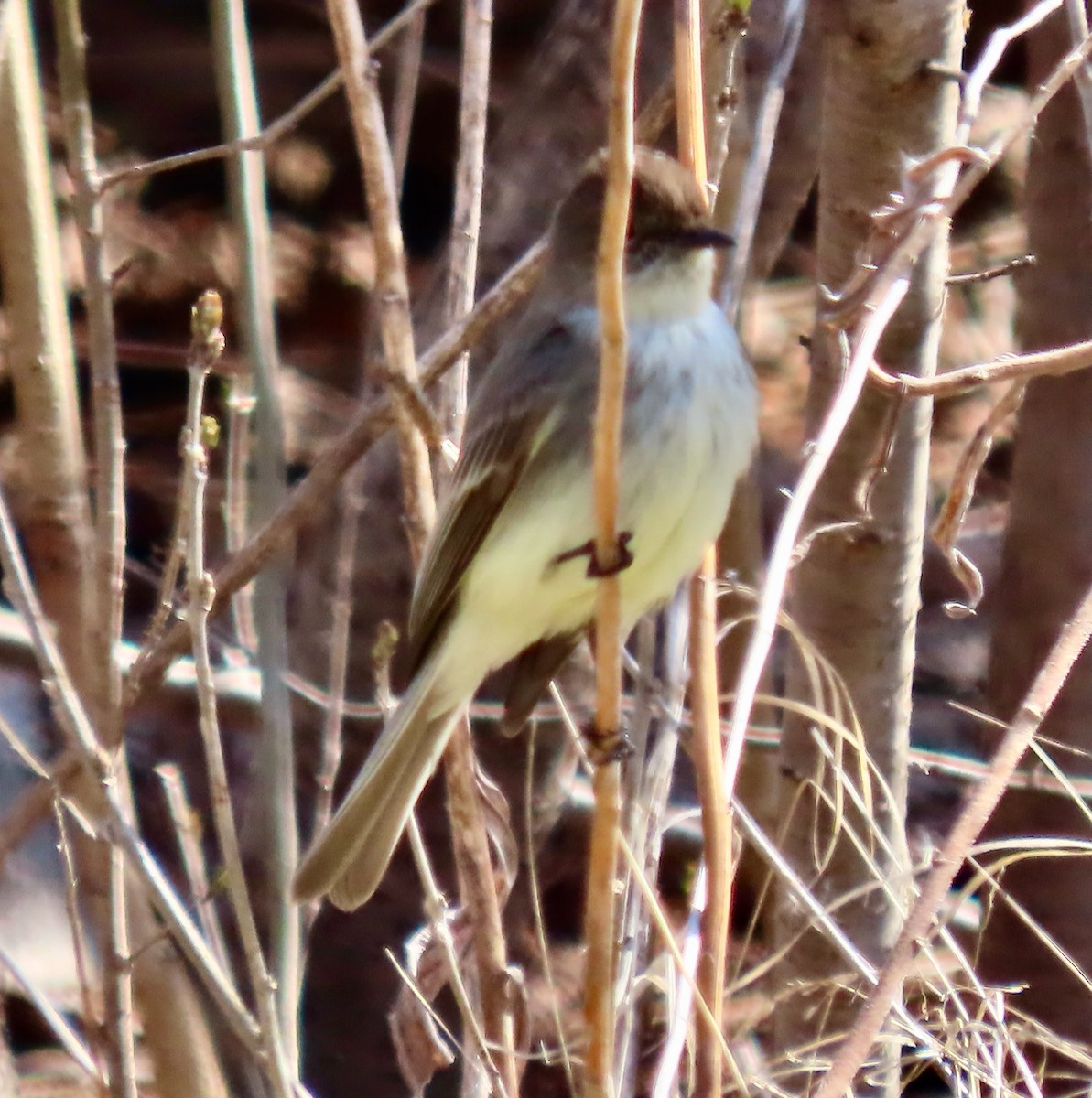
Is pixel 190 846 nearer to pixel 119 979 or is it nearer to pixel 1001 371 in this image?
pixel 119 979

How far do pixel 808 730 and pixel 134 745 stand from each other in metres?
2.33

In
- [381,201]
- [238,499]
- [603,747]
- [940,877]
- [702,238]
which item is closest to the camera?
[940,877]

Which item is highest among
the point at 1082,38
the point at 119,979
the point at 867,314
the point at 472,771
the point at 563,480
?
the point at 1082,38

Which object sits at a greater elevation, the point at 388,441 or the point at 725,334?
the point at 725,334

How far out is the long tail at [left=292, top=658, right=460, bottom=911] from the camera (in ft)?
7.96

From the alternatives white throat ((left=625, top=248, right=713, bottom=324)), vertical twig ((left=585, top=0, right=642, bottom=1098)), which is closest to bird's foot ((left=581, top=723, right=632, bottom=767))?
vertical twig ((left=585, top=0, right=642, bottom=1098))

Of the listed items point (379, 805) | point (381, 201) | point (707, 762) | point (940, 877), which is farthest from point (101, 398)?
point (940, 877)

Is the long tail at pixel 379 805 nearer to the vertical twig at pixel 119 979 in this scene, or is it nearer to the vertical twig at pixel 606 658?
the vertical twig at pixel 119 979

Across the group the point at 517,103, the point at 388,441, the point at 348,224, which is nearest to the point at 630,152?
the point at 388,441

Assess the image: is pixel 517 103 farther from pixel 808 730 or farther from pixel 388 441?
pixel 808 730

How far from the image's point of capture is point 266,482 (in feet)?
8.25

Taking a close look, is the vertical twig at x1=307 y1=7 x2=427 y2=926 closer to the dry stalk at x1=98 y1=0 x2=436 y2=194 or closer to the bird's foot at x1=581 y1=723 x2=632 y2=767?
the dry stalk at x1=98 y1=0 x2=436 y2=194

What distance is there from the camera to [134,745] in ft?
14.8

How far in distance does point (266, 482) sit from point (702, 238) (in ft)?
2.56
